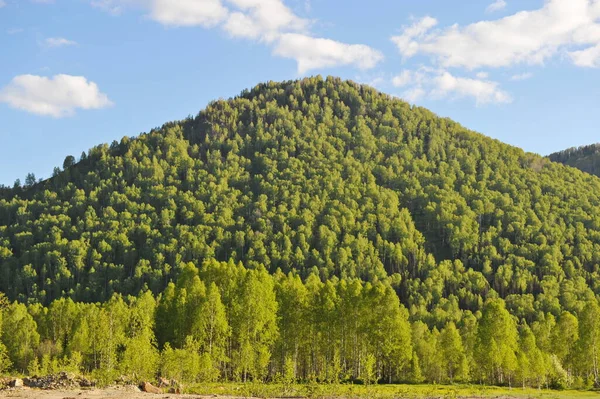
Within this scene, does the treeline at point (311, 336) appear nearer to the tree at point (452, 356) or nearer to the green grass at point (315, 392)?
the tree at point (452, 356)

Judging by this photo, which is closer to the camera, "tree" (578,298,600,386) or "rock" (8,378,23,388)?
"rock" (8,378,23,388)

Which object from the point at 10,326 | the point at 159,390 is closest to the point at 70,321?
the point at 10,326

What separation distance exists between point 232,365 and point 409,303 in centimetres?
11010

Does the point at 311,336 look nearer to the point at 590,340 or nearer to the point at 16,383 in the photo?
the point at 590,340

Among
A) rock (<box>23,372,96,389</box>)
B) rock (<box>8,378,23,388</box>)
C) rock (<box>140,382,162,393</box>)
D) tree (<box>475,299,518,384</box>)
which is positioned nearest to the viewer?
rock (<box>140,382,162,393</box>)

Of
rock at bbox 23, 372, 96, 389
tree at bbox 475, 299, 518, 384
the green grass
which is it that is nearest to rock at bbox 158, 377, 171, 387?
the green grass

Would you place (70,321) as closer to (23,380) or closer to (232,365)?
(232,365)

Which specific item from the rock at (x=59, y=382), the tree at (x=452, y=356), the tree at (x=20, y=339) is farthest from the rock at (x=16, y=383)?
the tree at (x=452, y=356)

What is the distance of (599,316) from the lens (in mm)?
89500

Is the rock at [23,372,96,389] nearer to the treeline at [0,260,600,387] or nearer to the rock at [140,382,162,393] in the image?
the rock at [140,382,162,393]

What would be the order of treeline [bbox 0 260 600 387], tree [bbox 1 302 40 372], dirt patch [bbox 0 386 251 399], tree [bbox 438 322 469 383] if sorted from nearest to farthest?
1. dirt patch [bbox 0 386 251 399]
2. treeline [bbox 0 260 600 387]
3. tree [bbox 438 322 469 383]
4. tree [bbox 1 302 40 372]

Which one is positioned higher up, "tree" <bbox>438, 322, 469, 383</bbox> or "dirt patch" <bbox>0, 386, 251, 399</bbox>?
"dirt patch" <bbox>0, 386, 251, 399</bbox>

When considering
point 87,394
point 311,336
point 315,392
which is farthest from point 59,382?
point 311,336

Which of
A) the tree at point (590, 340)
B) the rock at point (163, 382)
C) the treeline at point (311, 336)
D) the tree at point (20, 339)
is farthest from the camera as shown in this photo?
the tree at point (20, 339)
